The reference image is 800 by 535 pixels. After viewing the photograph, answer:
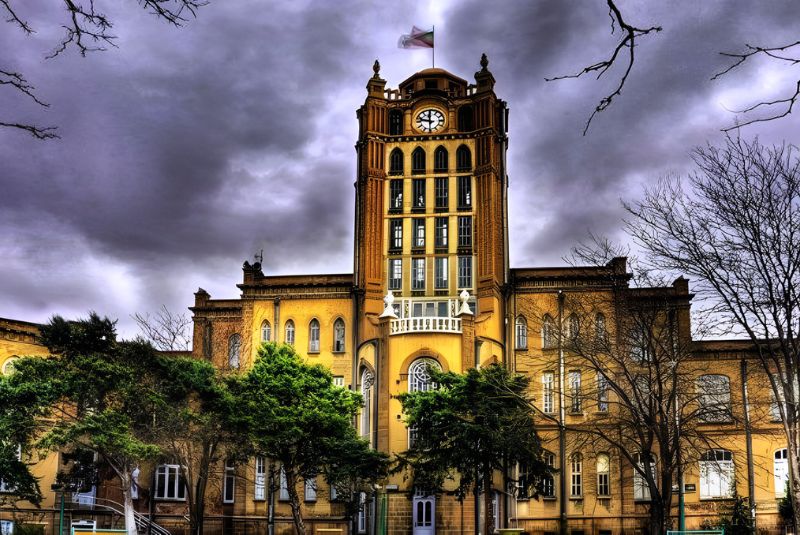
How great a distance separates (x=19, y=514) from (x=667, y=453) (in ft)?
103

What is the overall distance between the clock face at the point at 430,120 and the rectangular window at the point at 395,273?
24.9 ft

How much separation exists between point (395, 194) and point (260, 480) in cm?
1666

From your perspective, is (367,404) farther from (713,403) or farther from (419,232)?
(713,403)

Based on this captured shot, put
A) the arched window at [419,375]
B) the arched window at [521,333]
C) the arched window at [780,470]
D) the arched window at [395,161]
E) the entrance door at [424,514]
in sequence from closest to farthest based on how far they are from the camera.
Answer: the entrance door at [424,514]
the arched window at [419,375]
the arched window at [780,470]
the arched window at [521,333]
the arched window at [395,161]

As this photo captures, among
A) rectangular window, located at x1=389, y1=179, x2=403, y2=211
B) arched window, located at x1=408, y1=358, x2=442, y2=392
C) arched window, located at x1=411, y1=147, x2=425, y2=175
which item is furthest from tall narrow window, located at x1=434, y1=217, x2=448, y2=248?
arched window, located at x1=408, y1=358, x2=442, y2=392

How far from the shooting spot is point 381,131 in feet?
163

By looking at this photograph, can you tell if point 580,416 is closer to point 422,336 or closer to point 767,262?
point 422,336

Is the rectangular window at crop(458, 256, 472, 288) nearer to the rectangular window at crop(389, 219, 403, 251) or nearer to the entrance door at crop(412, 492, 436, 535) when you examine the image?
the rectangular window at crop(389, 219, 403, 251)

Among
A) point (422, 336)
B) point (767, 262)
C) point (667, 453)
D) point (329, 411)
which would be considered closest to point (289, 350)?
point (329, 411)

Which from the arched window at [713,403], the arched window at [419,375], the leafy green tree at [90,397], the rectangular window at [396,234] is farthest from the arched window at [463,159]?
the leafy green tree at [90,397]

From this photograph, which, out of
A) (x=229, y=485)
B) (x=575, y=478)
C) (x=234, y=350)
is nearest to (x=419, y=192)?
(x=234, y=350)

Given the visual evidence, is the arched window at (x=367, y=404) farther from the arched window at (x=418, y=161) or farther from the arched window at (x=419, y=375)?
the arched window at (x=418, y=161)

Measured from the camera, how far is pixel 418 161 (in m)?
49.5

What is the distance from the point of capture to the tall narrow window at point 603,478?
151ft
